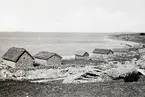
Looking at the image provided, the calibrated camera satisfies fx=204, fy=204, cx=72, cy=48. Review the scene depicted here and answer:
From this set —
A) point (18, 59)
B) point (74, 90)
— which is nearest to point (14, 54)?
point (18, 59)

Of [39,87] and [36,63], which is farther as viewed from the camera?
[36,63]

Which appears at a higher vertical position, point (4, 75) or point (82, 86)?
point (82, 86)

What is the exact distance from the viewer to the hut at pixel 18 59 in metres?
33.1

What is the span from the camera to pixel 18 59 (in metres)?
33.1

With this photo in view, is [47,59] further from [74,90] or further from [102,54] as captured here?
[74,90]

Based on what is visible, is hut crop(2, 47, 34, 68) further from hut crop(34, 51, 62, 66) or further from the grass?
the grass

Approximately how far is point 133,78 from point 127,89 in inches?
197

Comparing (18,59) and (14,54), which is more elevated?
(14,54)

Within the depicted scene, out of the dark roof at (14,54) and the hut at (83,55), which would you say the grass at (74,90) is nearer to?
the dark roof at (14,54)

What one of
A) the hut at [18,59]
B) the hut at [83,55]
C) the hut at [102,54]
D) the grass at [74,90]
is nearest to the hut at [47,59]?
the hut at [18,59]

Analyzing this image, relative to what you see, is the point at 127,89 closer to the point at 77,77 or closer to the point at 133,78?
the point at 133,78

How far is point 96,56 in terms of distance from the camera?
5009cm

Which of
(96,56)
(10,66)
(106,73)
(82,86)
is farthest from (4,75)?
(96,56)

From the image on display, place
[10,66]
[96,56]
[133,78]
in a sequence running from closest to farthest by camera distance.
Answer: [133,78] < [10,66] < [96,56]
